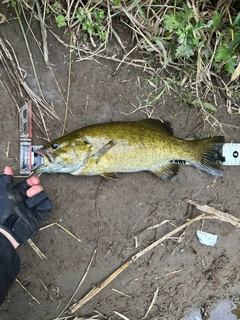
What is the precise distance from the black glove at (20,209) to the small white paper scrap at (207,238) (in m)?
1.62

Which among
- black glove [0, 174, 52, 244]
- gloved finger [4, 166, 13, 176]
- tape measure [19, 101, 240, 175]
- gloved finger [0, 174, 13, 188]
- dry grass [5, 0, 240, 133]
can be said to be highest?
dry grass [5, 0, 240, 133]

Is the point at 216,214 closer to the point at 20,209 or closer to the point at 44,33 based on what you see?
the point at 20,209

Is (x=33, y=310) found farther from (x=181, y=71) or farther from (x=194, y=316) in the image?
(x=181, y=71)

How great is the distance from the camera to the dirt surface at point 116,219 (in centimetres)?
347

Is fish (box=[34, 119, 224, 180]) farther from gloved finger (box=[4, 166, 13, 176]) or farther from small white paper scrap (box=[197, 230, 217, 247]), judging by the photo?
small white paper scrap (box=[197, 230, 217, 247])

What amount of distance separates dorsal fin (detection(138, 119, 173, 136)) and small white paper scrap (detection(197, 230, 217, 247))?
3.80 feet

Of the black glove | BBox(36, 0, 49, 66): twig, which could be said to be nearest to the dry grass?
BBox(36, 0, 49, 66): twig

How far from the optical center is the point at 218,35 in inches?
135

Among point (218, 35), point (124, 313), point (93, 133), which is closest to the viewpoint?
point (93, 133)

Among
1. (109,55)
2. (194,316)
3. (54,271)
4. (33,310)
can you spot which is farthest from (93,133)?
(194,316)

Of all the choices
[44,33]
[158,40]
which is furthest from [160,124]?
[44,33]

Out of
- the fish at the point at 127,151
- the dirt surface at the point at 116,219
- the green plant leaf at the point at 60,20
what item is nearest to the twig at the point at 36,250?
the dirt surface at the point at 116,219

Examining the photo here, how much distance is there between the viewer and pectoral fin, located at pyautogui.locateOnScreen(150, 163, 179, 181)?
3.46 m

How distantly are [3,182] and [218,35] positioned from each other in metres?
2.50
